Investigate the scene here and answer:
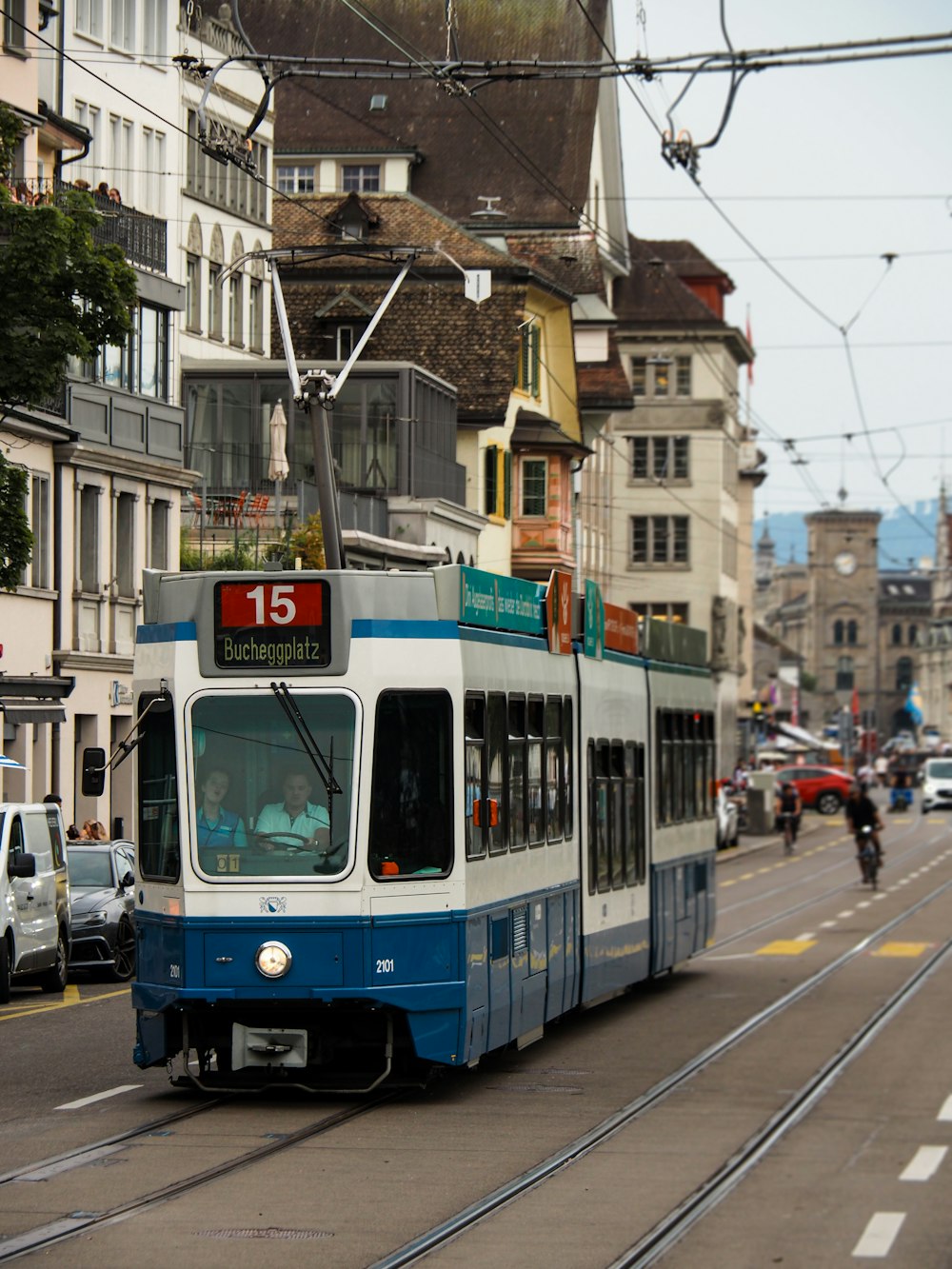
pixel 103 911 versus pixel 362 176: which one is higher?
pixel 362 176

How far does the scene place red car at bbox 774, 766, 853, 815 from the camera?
3344 inches

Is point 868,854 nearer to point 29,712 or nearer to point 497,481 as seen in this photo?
point 29,712

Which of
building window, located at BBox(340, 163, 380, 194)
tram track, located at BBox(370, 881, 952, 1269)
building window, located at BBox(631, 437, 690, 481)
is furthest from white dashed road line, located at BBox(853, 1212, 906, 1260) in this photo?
building window, located at BBox(631, 437, 690, 481)

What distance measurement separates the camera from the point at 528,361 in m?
60.6

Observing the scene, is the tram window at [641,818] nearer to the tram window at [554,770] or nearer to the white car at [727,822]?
the tram window at [554,770]

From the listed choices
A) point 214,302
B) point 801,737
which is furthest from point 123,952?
point 801,737

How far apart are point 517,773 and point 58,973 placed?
9.80 meters

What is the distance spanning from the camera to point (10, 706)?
3788cm

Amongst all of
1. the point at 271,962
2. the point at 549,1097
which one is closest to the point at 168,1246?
the point at 271,962

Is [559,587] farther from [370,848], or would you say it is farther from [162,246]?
[162,246]

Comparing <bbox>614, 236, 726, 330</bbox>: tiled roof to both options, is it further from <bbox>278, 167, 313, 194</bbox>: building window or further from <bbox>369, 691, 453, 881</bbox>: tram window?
<bbox>369, 691, 453, 881</bbox>: tram window

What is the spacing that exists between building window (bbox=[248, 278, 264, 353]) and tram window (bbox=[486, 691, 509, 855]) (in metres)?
37.4

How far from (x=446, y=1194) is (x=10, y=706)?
2715 cm

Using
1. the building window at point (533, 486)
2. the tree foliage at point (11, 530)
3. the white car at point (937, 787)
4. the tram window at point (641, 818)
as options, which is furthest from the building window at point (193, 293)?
the white car at point (937, 787)
